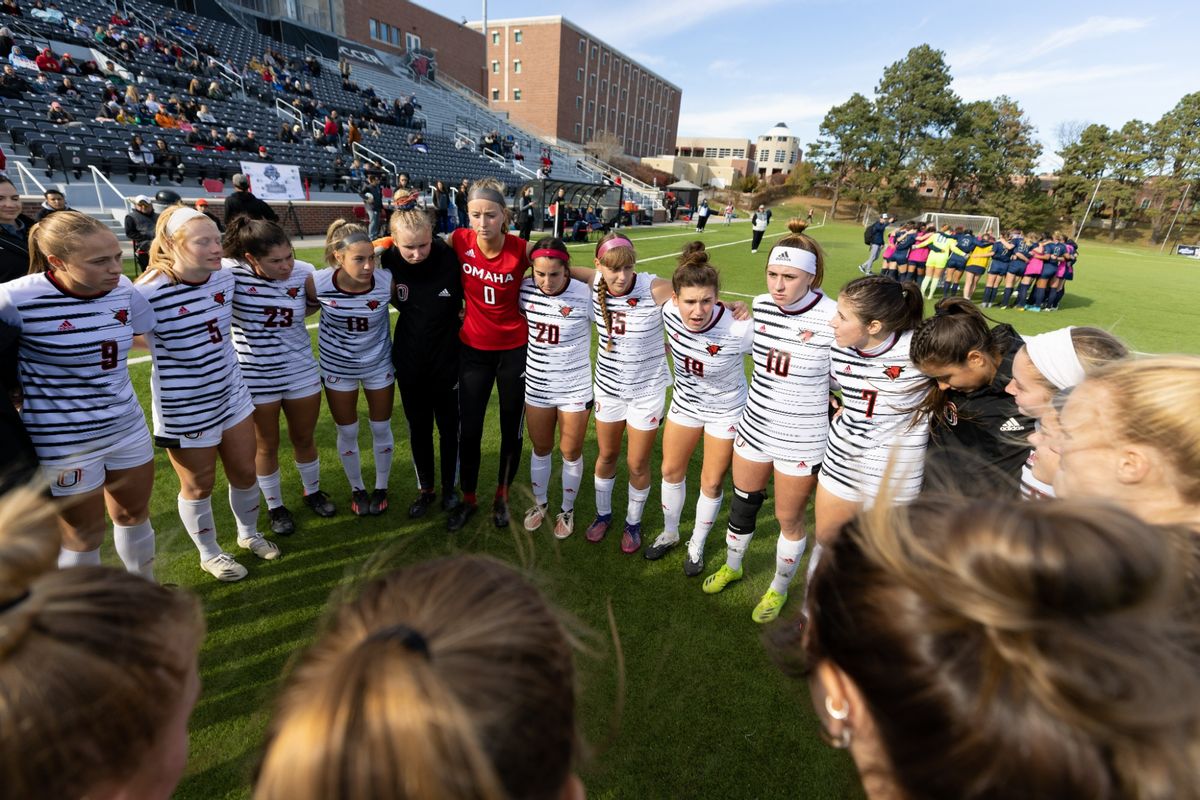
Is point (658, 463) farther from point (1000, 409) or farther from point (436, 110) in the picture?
point (436, 110)

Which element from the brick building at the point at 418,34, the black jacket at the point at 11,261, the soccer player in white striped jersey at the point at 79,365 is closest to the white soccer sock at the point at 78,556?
the soccer player in white striped jersey at the point at 79,365

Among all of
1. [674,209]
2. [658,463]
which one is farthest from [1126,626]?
[674,209]

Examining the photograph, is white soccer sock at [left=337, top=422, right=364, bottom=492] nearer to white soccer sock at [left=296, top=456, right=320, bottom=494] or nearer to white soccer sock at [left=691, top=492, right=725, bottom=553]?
white soccer sock at [left=296, top=456, right=320, bottom=494]

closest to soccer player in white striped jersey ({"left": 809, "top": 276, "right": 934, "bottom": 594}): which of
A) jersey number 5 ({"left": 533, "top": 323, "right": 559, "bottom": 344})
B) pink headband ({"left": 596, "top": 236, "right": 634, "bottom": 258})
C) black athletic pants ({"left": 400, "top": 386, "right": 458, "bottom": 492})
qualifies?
pink headband ({"left": 596, "top": 236, "right": 634, "bottom": 258})

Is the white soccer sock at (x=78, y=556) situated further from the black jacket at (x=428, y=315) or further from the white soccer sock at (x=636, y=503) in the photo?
the white soccer sock at (x=636, y=503)

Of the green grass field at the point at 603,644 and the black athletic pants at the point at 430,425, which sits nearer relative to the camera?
the green grass field at the point at 603,644

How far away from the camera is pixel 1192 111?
43.1 meters

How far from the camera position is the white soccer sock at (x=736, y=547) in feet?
11.4

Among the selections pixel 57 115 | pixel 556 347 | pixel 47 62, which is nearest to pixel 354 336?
A: pixel 556 347

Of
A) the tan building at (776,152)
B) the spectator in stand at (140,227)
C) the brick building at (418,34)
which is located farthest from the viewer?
the tan building at (776,152)

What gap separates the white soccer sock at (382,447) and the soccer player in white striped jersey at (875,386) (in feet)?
9.98

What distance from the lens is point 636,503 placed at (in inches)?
153

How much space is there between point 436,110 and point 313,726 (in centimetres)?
4457

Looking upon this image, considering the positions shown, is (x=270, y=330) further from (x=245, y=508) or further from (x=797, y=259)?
(x=797, y=259)
